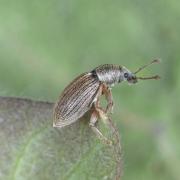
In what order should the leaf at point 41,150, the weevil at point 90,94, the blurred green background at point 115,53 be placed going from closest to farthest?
the leaf at point 41,150
the weevil at point 90,94
the blurred green background at point 115,53

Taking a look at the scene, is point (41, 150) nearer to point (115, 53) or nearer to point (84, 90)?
point (84, 90)

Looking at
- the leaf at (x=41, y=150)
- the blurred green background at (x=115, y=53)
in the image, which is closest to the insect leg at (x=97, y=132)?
the leaf at (x=41, y=150)

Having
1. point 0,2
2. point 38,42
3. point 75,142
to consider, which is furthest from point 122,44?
point 75,142

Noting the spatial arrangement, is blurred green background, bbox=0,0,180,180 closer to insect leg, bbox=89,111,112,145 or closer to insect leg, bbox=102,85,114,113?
insect leg, bbox=102,85,114,113

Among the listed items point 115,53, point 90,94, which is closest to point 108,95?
point 90,94

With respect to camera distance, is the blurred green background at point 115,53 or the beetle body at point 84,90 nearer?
the beetle body at point 84,90

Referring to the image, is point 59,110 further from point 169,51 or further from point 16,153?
point 169,51

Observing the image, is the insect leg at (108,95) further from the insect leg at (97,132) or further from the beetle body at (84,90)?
the insect leg at (97,132)
